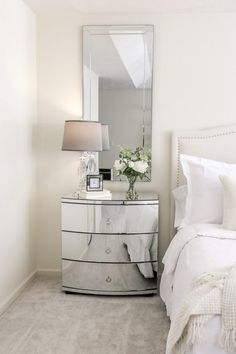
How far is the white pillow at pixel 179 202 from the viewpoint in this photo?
3398 mm

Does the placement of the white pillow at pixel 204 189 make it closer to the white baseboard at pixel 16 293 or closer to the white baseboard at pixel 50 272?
the white baseboard at pixel 50 272

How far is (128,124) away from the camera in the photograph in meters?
3.68

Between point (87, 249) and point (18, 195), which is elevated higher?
point (18, 195)

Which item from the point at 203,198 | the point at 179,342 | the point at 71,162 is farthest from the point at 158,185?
the point at 179,342

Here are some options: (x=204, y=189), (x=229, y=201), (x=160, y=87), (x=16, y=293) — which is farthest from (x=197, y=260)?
(x=160, y=87)

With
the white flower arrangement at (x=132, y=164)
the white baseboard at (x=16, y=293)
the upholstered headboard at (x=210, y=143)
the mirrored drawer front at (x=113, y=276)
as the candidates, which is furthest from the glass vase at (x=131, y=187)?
the white baseboard at (x=16, y=293)

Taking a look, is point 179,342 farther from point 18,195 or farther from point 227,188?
point 18,195

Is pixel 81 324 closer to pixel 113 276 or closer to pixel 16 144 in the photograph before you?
pixel 113 276

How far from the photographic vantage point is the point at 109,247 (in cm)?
328

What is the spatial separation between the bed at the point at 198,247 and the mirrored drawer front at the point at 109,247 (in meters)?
0.31

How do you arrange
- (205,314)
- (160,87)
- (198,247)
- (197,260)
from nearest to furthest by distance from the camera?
(205,314) < (197,260) < (198,247) < (160,87)

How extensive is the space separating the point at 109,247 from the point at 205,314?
1665mm

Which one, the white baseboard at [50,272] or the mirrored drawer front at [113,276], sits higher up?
the mirrored drawer front at [113,276]

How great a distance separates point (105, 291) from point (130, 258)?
0.35m
